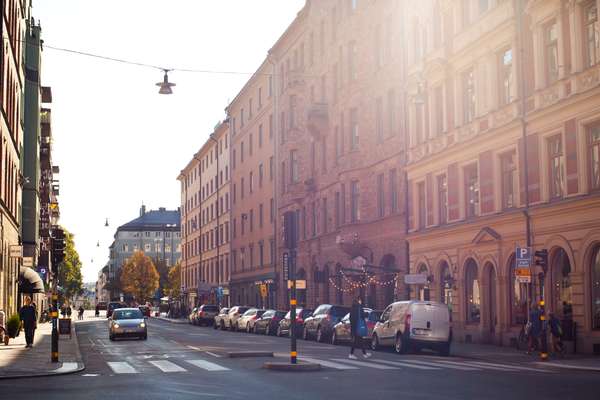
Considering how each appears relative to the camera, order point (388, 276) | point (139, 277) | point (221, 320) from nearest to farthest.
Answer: point (388, 276) → point (221, 320) → point (139, 277)

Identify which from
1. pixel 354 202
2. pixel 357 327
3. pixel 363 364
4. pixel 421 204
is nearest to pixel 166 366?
pixel 363 364

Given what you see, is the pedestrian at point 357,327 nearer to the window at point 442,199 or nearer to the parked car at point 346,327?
the parked car at point 346,327

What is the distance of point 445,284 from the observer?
39688 mm

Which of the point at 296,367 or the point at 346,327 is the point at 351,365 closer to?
the point at 296,367

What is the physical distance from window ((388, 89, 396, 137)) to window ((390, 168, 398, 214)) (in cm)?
191

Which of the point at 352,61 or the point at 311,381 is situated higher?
the point at 352,61

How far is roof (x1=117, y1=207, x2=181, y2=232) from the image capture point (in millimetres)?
184125

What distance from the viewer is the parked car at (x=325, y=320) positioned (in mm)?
38062

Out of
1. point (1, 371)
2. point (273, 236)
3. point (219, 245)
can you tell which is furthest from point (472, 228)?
point (219, 245)

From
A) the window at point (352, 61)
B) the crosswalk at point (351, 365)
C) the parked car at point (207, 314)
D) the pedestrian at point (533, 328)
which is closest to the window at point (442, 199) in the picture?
the pedestrian at point (533, 328)

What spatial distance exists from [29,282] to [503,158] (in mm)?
23212

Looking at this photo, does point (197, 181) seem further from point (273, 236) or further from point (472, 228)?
point (472, 228)

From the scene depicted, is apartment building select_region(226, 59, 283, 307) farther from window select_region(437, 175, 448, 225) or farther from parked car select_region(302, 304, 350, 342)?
window select_region(437, 175, 448, 225)

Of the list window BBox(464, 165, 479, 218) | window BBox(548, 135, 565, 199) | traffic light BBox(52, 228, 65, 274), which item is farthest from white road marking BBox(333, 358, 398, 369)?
window BBox(464, 165, 479, 218)
